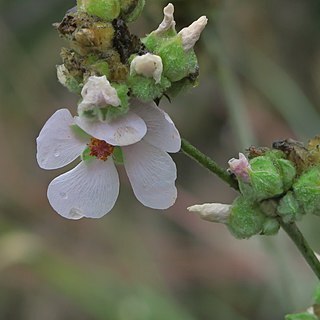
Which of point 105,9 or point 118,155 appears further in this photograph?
point 118,155

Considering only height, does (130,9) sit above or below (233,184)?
above

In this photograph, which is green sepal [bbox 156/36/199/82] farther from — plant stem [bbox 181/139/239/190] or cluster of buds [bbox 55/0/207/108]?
plant stem [bbox 181/139/239/190]

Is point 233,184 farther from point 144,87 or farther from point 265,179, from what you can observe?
point 144,87

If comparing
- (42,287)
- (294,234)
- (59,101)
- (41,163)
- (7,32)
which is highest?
(41,163)

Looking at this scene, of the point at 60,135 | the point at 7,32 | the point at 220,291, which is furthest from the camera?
the point at 7,32

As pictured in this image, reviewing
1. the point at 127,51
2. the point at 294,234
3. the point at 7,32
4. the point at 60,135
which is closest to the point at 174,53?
the point at 127,51

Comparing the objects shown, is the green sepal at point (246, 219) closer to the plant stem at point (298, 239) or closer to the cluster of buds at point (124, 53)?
the plant stem at point (298, 239)

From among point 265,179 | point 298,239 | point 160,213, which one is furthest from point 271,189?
point 160,213

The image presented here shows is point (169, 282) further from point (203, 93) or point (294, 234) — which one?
point (294, 234)
